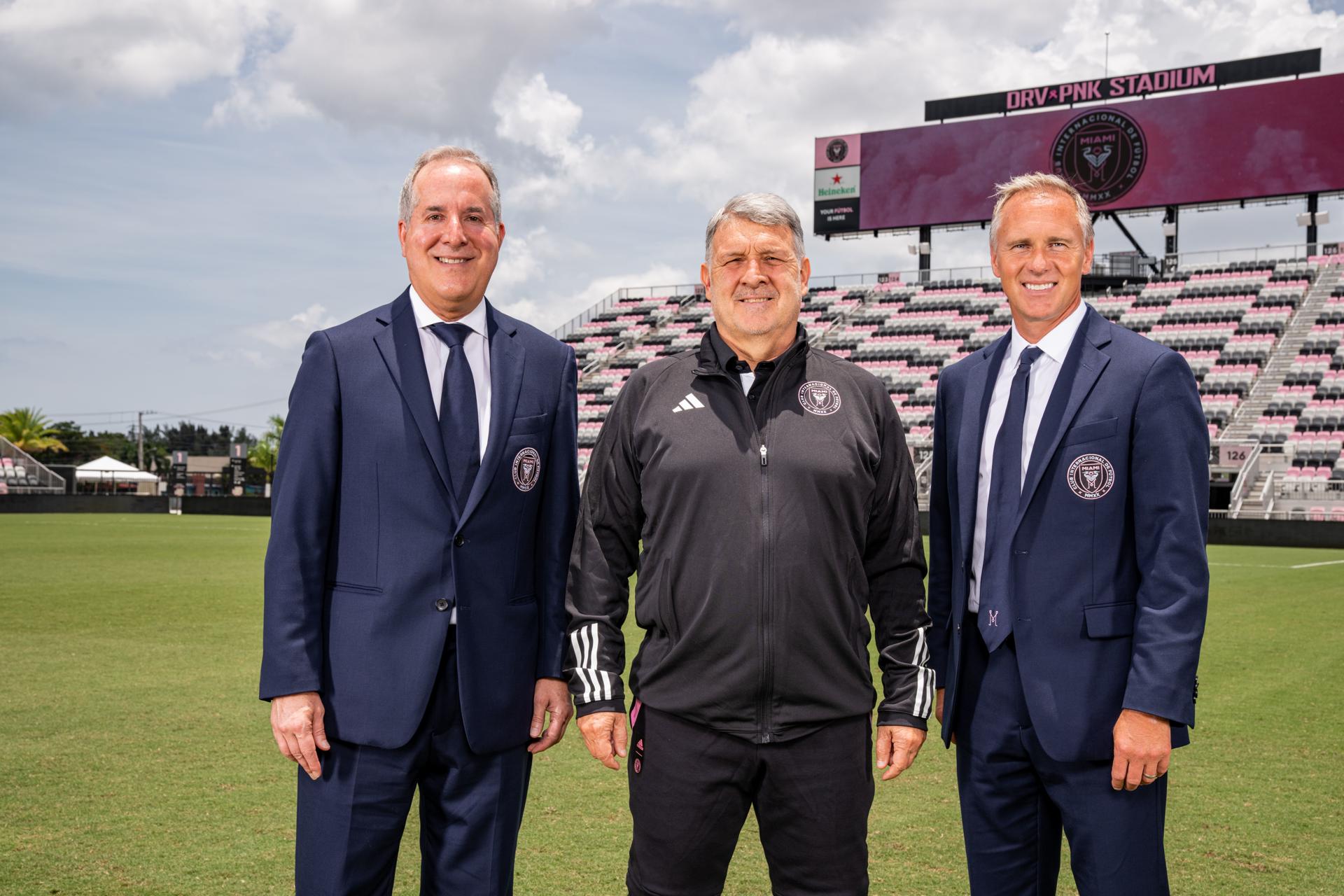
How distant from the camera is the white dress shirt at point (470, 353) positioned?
9.12 ft

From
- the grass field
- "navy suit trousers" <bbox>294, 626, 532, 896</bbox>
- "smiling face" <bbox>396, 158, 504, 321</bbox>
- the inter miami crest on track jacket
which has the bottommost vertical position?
the grass field

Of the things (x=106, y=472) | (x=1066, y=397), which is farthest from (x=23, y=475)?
(x=1066, y=397)

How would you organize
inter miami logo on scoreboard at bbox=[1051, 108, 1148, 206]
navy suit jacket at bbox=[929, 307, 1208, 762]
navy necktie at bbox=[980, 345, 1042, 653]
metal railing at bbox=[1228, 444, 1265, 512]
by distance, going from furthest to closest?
inter miami logo on scoreboard at bbox=[1051, 108, 1148, 206]
metal railing at bbox=[1228, 444, 1265, 512]
navy necktie at bbox=[980, 345, 1042, 653]
navy suit jacket at bbox=[929, 307, 1208, 762]

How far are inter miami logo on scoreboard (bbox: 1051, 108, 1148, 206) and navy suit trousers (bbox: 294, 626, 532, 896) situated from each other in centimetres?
4253

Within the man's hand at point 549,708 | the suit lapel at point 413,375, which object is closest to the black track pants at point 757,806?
the man's hand at point 549,708

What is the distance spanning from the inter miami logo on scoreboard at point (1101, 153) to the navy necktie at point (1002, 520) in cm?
4168

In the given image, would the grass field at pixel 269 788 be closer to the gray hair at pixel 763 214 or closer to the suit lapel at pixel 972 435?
the suit lapel at pixel 972 435

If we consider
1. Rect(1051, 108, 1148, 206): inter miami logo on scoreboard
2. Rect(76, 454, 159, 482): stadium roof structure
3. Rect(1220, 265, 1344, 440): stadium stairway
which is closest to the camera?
Rect(1220, 265, 1344, 440): stadium stairway

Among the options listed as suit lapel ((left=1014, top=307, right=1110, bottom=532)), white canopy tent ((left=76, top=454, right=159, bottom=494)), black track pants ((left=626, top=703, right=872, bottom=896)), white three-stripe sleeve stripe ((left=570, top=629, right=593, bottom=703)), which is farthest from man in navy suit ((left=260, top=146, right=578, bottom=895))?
white canopy tent ((left=76, top=454, right=159, bottom=494))

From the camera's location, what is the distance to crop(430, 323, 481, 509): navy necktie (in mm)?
2701

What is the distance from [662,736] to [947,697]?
2.66 feet

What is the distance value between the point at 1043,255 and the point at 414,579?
5.91 feet

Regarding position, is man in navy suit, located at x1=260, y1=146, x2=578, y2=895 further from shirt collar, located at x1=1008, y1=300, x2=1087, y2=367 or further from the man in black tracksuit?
shirt collar, located at x1=1008, y1=300, x2=1087, y2=367

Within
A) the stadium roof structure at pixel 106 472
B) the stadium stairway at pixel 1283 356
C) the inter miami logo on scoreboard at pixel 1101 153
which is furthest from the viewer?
the stadium roof structure at pixel 106 472
